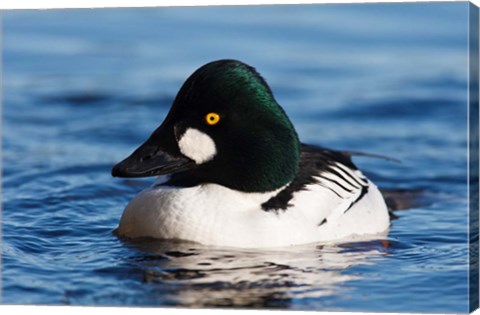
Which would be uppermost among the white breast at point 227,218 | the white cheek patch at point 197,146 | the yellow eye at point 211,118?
the yellow eye at point 211,118

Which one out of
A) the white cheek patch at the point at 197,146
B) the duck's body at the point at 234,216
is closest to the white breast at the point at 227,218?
the duck's body at the point at 234,216

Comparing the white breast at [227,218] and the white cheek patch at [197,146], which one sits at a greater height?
the white cheek patch at [197,146]

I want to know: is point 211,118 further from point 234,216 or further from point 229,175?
point 234,216

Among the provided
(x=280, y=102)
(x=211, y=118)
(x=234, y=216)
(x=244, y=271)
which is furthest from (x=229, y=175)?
(x=280, y=102)

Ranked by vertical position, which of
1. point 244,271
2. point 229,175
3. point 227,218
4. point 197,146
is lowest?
point 244,271

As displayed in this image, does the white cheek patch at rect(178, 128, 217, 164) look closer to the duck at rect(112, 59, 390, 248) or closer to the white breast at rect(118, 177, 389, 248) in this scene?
the duck at rect(112, 59, 390, 248)

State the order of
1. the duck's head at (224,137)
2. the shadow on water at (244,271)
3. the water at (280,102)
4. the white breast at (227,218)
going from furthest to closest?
the white breast at (227,218)
the duck's head at (224,137)
the water at (280,102)
the shadow on water at (244,271)

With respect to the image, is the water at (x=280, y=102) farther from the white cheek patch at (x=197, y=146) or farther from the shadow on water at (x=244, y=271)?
the white cheek patch at (x=197, y=146)
